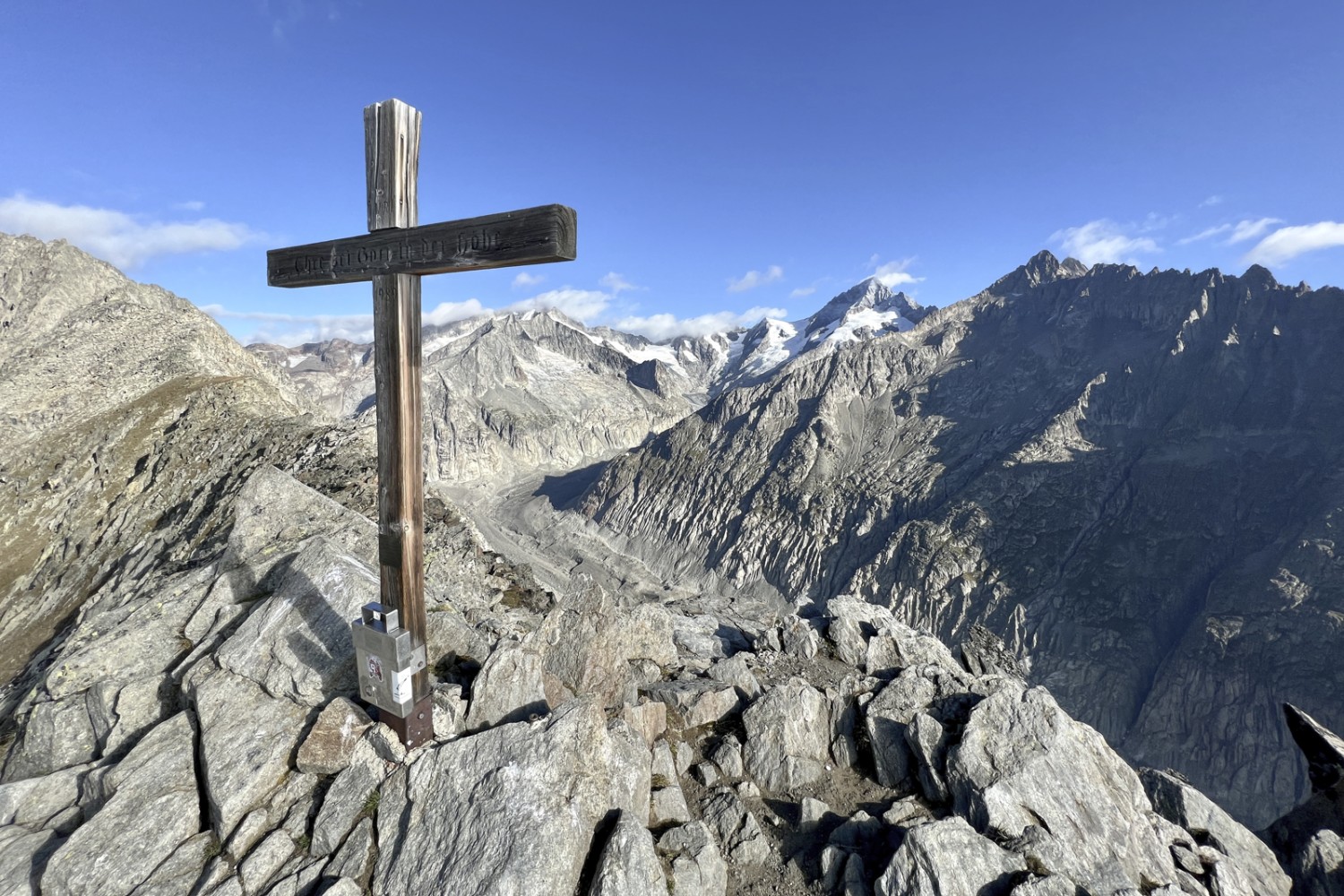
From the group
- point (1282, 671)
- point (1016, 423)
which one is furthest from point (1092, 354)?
point (1282, 671)

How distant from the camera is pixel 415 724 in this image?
8031 mm

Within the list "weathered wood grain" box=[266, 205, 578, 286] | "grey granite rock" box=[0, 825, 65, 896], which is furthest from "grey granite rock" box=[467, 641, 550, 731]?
"weathered wood grain" box=[266, 205, 578, 286]

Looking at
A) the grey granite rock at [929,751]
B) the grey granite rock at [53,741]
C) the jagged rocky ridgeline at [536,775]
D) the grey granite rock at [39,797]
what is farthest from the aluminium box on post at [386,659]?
the grey granite rock at [929,751]

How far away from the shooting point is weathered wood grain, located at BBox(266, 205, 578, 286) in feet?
21.0

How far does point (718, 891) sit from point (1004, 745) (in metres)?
5.39

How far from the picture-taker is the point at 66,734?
31.0ft

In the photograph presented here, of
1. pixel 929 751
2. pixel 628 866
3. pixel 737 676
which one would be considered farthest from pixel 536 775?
pixel 929 751

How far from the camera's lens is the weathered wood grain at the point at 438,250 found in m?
6.39

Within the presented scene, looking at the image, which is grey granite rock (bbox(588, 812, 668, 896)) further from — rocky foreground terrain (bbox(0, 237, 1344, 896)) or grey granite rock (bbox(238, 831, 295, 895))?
grey granite rock (bbox(238, 831, 295, 895))

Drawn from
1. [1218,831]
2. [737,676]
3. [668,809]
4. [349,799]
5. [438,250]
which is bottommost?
[1218,831]

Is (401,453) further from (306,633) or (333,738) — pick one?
Result: (306,633)

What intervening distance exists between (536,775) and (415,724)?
2021mm

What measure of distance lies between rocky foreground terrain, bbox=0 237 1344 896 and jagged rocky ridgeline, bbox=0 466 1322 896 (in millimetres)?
39

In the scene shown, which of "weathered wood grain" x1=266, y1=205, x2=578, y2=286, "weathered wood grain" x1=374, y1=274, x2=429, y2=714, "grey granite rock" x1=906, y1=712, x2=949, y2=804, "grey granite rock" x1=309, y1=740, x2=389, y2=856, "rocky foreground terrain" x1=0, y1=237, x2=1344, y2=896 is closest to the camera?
"weathered wood grain" x1=266, y1=205, x2=578, y2=286
